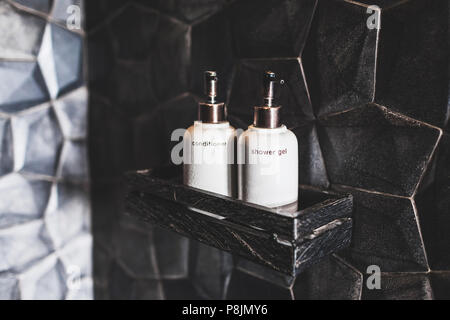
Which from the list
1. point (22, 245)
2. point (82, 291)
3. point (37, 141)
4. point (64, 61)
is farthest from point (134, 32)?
point (82, 291)

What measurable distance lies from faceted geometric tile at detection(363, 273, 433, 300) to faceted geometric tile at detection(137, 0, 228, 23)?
0.54 meters

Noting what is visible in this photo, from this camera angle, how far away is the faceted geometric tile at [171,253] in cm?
99

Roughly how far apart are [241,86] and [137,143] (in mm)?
319

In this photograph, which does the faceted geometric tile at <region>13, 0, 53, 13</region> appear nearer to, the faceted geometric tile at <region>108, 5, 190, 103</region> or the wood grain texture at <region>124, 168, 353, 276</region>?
the faceted geometric tile at <region>108, 5, 190, 103</region>

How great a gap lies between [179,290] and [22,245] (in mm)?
348

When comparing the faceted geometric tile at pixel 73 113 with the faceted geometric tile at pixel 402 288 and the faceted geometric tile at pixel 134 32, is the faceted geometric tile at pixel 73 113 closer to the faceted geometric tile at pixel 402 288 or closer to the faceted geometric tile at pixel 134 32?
the faceted geometric tile at pixel 134 32

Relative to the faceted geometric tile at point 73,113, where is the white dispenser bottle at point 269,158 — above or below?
below

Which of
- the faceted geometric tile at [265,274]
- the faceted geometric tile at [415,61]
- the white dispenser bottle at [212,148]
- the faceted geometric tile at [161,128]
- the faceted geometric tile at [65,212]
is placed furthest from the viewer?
the faceted geometric tile at [65,212]

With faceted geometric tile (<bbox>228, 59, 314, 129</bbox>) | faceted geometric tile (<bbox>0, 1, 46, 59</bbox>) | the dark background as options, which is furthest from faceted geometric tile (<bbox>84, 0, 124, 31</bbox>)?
faceted geometric tile (<bbox>228, 59, 314, 129</bbox>)

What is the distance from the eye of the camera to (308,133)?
0.75 metres

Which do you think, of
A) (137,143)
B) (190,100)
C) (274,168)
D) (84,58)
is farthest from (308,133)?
(84,58)

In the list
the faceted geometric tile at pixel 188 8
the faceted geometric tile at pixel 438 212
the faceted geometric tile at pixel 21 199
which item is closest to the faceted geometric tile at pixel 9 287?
the faceted geometric tile at pixel 21 199

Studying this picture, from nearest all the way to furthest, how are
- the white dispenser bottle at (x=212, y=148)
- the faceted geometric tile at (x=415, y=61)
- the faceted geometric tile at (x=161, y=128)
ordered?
the faceted geometric tile at (x=415, y=61) → the white dispenser bottle at (x=212, y=148) → the faceted geometric tile at (x=161, y=128)

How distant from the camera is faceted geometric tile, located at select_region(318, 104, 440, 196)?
643 mm
